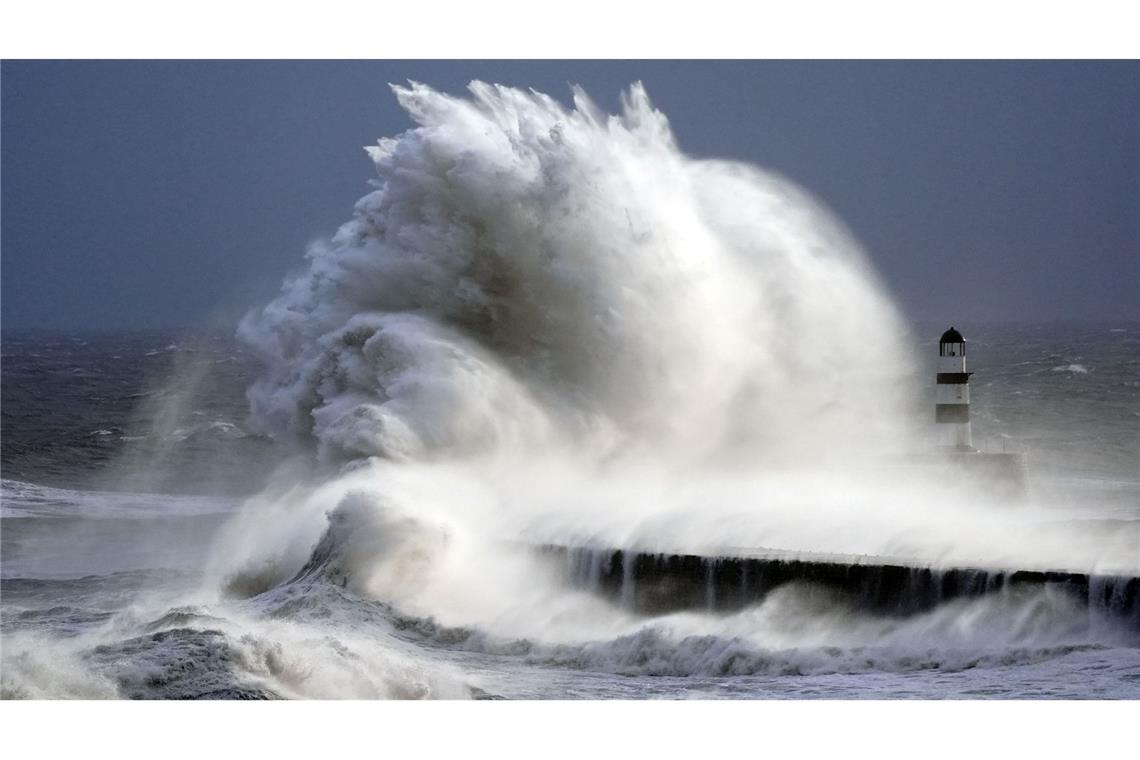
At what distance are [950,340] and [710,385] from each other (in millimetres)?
2408

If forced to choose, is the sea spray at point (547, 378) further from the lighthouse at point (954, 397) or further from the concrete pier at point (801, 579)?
the lighthouse at point (954, 397)

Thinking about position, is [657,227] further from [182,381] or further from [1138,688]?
[182,381]

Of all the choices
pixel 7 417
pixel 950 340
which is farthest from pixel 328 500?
pixel 7 417

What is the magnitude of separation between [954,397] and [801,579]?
19.2 ft

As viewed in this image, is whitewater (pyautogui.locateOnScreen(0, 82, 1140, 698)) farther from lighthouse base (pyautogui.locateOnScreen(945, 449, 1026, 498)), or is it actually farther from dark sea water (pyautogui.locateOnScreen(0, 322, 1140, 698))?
lighthouse base (pyautogui.locateOnScreen(945, 449, 1026, 498))

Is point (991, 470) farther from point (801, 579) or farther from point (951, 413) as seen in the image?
point (801, 579)

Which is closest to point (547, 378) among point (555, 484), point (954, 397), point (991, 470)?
point (555, 484)

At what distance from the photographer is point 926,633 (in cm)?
938

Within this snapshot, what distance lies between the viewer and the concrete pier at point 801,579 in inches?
354

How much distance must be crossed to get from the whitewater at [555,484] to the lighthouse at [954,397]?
524 mm

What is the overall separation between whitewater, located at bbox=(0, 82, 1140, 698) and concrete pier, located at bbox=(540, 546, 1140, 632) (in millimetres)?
85

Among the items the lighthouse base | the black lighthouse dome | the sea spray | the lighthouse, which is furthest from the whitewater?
the black lighthouse dome

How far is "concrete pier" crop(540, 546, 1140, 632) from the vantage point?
29.5 feet

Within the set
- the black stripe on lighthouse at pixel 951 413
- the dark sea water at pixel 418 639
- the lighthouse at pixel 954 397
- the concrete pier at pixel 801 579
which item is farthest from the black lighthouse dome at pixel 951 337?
the concrete pier at pixel 801 579
